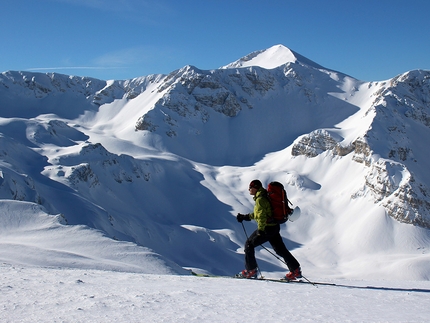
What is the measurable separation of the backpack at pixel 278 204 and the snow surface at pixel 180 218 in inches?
57.4

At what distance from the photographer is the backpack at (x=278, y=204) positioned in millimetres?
9219

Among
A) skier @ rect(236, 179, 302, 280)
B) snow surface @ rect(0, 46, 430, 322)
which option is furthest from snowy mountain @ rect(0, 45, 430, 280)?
skier @ rect(236, 179, 302, 280)

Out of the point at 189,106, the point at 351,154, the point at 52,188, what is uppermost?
the point at 189,106

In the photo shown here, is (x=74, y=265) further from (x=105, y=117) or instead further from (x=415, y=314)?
(x=105, y=117)

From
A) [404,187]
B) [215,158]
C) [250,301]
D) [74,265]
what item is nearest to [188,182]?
[215,158]

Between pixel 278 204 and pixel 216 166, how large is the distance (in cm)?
8644

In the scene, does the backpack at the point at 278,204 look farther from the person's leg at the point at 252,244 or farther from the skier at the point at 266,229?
the person's leg at the point at 252,244

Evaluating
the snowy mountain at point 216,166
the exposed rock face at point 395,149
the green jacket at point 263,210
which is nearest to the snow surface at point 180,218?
the snowy mountain at point 216,166

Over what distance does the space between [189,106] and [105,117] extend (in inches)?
1214

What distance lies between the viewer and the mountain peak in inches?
5811

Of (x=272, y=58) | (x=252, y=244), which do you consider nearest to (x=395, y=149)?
(x=252, y=244)

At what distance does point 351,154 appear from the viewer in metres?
80.9

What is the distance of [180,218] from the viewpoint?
6862cm

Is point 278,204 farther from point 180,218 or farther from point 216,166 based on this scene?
point 216,166
